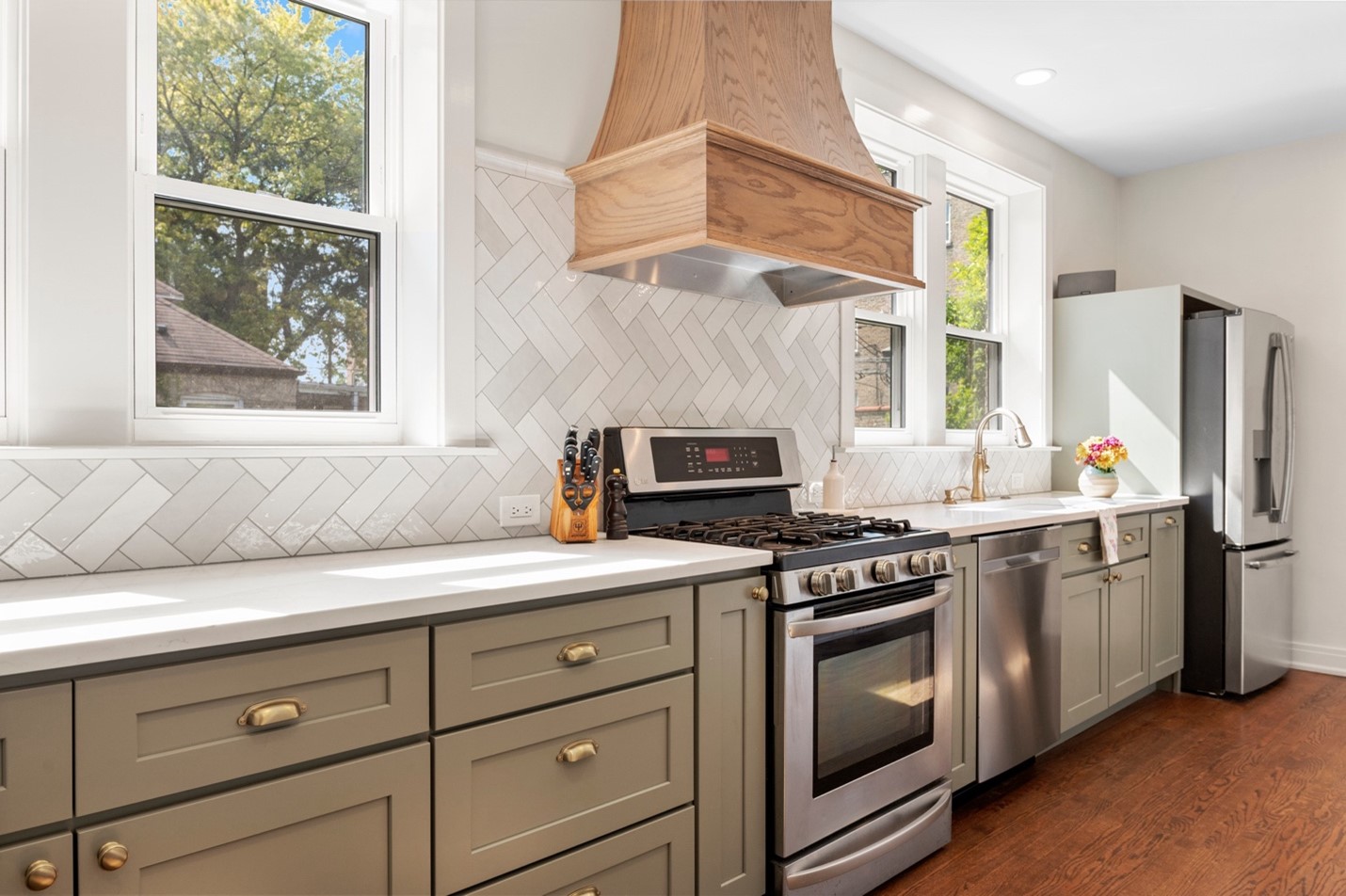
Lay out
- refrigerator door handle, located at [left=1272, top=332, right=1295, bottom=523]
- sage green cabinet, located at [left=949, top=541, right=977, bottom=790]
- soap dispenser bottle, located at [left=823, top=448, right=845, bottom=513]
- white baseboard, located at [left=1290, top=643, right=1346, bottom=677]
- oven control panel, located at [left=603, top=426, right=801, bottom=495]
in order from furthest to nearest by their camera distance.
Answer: white baseboard, located at [left=1290, top=643, right=1346, bottom=677], refrigerator door handle, located at [left=1272, top=332, right=1295, bottom=523], soap dispenser bottle, located at [left=823, top=448, right=845, bottom=513], sage green cabinet, located at [left=949, top=541, right=977, bottom=790], oven control panel, located at [left=603, top=426, right=801, bottom=495]

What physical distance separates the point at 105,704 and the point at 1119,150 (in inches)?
208

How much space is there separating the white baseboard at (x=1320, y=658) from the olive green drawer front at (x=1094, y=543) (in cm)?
151

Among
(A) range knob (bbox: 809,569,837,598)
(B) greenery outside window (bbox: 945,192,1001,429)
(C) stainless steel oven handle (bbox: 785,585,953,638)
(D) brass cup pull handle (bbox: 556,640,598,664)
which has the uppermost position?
(B) greenery outside window (bbox: 945,192,1001,429)

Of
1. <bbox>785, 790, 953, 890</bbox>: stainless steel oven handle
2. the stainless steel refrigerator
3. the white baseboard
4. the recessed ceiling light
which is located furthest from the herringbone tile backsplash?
the white baseboard

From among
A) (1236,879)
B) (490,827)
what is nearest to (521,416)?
(490,827)

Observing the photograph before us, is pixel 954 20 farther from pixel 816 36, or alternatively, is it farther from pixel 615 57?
pixel 615 57

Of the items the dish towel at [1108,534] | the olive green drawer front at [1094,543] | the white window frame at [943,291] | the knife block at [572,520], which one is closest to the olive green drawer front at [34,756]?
the knife block at [572,520]

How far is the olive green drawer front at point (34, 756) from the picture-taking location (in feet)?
3.42

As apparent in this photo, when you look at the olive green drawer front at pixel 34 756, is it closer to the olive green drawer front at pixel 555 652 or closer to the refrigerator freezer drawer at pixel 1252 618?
the olive green drawer front at pixel 555 652

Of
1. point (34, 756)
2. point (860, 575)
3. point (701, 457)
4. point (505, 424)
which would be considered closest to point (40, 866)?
point (34, 756)

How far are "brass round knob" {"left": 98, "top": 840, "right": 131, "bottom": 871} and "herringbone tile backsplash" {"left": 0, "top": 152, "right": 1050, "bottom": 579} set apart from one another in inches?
28.4

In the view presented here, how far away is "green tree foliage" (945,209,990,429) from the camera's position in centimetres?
427

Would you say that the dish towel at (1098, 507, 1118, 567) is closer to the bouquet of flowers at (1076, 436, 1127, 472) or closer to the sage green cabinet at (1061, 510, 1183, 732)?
the sage green cabinet at (1061, 510, 1183, 732)

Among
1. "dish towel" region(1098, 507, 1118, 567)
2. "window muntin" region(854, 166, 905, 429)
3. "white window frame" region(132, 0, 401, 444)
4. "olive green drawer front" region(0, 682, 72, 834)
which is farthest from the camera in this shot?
"window muntin" region(854, 166, 905, 429)
